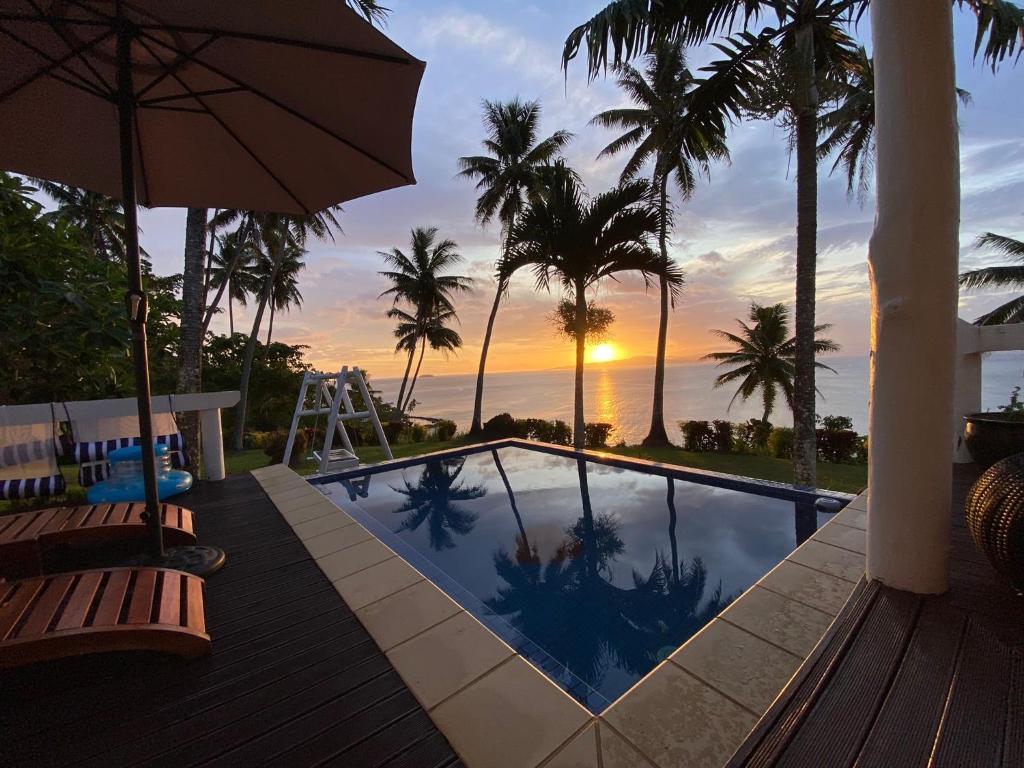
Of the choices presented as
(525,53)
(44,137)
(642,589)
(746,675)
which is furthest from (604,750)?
(525,53)

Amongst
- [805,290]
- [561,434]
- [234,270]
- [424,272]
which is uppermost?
[424,272]

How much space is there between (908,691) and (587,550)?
134 inches

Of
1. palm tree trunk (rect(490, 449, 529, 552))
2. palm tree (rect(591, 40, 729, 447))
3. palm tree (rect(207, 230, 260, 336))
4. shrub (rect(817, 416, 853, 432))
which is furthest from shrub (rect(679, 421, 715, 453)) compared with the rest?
palm tree (rect(207, 230, 260, 336))

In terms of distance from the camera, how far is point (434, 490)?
6906 mm

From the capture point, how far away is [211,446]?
15.5ft

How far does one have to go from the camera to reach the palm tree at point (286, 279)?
2098 cm

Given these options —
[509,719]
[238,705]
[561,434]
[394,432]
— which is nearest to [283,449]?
[394,432]

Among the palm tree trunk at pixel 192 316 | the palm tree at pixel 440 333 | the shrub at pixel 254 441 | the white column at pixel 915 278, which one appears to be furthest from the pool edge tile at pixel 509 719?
the palm tree at pixel 440 333

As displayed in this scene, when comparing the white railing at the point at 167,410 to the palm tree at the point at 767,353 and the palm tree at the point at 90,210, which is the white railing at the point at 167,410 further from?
the palm tree at the point at 90,210

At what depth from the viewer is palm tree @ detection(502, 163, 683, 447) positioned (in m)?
9.38

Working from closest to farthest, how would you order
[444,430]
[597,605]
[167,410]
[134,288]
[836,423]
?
[134,288] < [597,605] < [167,410] < [836,423] < [444,430]

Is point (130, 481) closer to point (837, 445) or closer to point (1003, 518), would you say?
point (1003, 518)

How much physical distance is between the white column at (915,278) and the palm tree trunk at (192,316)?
924 cm

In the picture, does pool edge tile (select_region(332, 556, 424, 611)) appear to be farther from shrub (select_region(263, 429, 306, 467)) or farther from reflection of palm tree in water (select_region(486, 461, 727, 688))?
shrub (select_region(263, 429, 306, 467))
